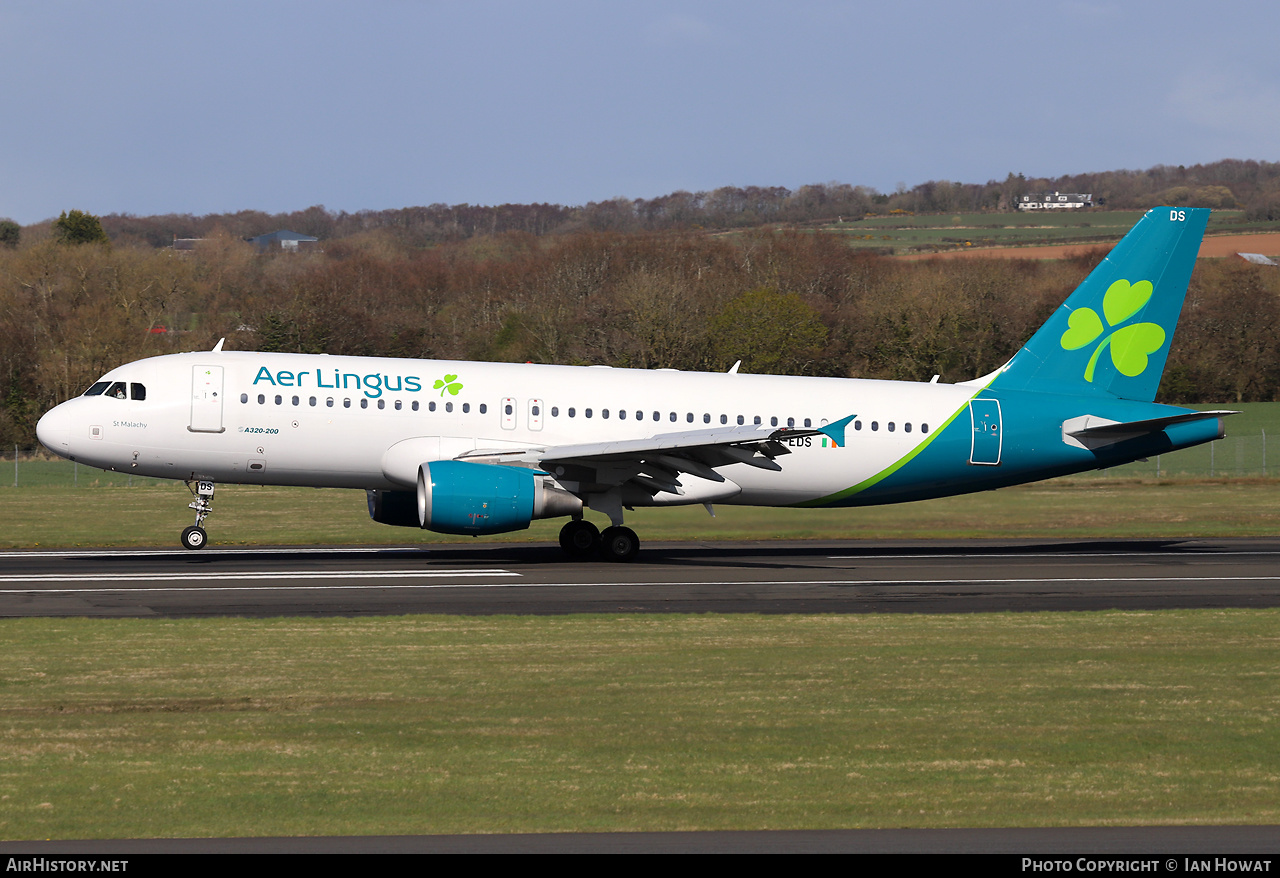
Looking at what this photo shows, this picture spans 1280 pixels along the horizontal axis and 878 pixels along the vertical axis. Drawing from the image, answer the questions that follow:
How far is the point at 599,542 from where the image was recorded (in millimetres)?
28750

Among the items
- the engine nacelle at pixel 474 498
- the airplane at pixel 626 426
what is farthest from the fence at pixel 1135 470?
the engine nacelle at pixel 474 498

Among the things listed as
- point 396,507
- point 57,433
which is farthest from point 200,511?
point 396,507

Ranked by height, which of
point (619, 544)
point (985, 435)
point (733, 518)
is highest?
point (985, 435)

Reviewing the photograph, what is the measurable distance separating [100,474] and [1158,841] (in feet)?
180

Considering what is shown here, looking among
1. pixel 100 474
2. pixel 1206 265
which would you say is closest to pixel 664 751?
pixel 100 474

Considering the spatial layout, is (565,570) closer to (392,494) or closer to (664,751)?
(392,494)

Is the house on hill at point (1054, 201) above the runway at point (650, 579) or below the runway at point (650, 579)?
above

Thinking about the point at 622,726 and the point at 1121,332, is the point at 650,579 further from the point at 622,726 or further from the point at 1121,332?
the point at 1121,332

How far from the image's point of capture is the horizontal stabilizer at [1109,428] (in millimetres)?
29531

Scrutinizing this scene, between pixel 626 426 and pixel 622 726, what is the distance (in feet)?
52.8

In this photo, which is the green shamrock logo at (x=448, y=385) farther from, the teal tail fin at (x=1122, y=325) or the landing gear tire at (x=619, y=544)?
the teal tail fin at (x=1122, y=325)

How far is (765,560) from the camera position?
29.1 m

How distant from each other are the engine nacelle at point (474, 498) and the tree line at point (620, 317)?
42500mm

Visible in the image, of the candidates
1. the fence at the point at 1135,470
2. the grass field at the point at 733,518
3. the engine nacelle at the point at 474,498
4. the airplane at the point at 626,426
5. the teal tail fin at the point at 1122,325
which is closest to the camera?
the engine nacelle at the point at 474,498
